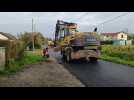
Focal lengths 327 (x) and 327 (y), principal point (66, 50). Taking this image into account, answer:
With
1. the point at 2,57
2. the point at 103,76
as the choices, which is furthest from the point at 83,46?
the point at 103,76

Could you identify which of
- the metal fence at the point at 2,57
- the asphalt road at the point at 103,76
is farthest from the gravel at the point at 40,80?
the metal fence at the point at 2,57

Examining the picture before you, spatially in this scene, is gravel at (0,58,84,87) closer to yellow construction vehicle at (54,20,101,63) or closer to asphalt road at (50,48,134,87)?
asphalt road at (50,48,134,87)

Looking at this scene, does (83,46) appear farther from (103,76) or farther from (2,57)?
(103,76)

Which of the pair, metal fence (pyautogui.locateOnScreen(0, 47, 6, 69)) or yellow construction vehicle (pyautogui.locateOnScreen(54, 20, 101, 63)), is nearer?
metal fence (pyautogui.locateOnScreen(0, 47, 6, 69))

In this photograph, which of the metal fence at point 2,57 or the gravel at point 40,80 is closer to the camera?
the gravel at point 40,80

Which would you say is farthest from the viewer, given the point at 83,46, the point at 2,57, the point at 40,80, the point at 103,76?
the point at 83,46

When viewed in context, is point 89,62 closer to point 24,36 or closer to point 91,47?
point 91,47

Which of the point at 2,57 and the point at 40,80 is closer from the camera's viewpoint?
the point at 40,80

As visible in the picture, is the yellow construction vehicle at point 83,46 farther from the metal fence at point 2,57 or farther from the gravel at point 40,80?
the gravel at point 40,80

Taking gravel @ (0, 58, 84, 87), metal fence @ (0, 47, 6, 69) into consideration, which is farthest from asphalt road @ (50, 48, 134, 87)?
metal fence @ (0, 47, 6, 69)

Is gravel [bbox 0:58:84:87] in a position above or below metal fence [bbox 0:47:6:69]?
below
